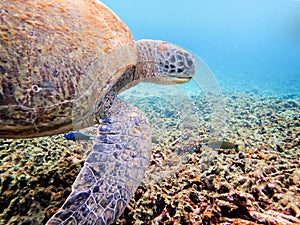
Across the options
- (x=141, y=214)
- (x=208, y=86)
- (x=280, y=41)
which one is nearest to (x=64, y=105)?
(x=141, y=214)

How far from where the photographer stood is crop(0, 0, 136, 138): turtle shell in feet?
4.96

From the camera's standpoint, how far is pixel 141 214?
164 centimetres

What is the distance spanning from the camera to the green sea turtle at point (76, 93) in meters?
1.44

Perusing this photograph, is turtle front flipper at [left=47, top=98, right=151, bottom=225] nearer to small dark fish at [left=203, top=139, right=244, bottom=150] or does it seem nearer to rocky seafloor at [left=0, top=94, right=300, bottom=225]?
rocky seafloor at [left=0, top=94, right=300, bottom=225]

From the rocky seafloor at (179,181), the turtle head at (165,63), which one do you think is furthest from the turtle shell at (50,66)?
the turtle head at (165,63)

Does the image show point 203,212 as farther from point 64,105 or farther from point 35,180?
point 35,180

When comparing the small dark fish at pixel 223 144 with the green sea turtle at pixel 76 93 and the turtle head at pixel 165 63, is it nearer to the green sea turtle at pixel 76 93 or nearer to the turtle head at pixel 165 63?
the turtle head at pixel 165 63

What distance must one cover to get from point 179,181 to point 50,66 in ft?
4.83

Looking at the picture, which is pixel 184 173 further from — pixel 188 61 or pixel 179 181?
pixel 188 61

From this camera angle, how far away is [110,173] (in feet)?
4.96

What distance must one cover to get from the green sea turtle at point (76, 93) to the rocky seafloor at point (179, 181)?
14.3 inches

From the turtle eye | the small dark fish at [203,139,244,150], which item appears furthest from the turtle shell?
the small dark fish at [203,139,244,150]

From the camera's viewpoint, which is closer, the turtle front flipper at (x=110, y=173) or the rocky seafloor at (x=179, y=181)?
the turtle front flipper at (x=110, y=173)

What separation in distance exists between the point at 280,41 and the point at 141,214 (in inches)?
6763
